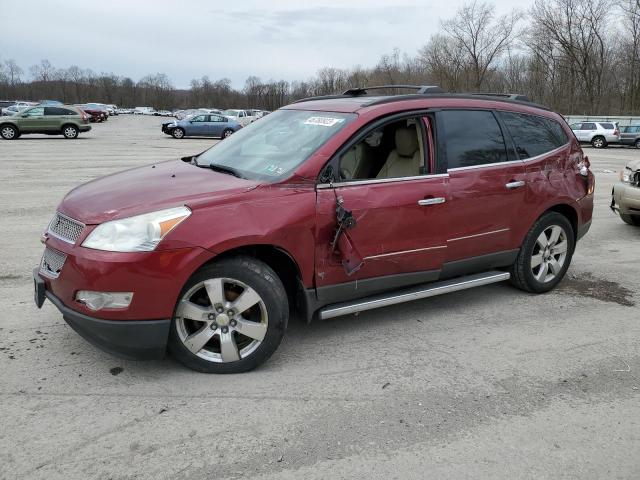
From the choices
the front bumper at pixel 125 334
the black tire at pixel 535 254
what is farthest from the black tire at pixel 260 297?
the black tire at pixel 535 254

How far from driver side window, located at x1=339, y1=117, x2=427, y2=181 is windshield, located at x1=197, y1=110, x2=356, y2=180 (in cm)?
29

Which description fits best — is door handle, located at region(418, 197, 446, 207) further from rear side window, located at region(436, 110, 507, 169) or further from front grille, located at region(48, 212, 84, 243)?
front grille, located at region(48, 212, 84, 243)

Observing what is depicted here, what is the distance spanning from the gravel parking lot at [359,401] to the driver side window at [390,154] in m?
1.22

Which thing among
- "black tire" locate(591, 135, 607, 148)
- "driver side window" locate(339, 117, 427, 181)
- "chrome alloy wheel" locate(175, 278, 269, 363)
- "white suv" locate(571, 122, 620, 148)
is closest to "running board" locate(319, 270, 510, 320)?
"chrome alloy wheel" locate(175, 278, 269, 363)

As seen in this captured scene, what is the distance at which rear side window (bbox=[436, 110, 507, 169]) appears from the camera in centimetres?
448

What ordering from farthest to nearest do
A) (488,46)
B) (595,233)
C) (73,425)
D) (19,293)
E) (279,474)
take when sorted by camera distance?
(488,46) → (595,233) → (19,293) → (73,425) → (279,474)

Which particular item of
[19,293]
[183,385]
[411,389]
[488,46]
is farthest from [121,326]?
[488,46]

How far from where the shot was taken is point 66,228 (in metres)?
3.52

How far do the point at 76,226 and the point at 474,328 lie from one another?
3.05m

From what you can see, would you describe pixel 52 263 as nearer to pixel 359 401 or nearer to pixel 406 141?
pixel 359 401

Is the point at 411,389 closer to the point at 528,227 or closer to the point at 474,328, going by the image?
the point at 474,328

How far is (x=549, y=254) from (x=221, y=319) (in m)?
3.38

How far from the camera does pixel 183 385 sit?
3439 millimetres

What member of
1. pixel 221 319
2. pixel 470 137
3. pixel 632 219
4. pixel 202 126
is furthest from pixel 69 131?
pixel 221 319
